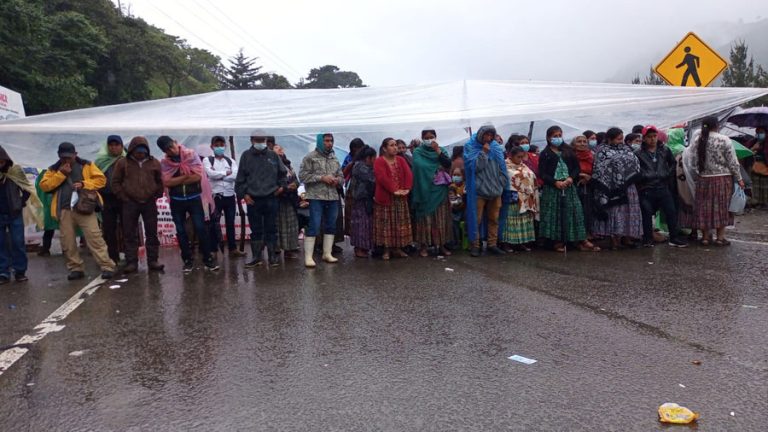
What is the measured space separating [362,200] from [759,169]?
8.90 meters

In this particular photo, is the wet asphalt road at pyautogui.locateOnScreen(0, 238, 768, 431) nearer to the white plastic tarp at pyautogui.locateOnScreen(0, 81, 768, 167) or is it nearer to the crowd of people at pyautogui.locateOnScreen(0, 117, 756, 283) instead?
the crowd of people at pyautogui.locateOnScreen(0, 117, 756, 283)

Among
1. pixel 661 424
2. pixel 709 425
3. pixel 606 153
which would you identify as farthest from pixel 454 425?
pixel 606 153

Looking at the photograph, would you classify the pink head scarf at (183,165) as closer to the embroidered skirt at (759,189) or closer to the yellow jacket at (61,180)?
the yellow jacket at (61,180)

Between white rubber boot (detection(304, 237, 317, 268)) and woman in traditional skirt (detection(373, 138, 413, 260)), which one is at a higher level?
woman in traditional skirt (detection(373, 138, 413, 260))

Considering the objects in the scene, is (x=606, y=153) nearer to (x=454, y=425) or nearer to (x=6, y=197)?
(x=454, y=425)

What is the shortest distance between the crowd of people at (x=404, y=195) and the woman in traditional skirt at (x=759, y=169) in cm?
481

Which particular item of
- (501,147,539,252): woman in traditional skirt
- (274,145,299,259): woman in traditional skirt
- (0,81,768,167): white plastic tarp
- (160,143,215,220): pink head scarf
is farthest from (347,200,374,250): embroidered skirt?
(160,143,215,220): pink head scarf

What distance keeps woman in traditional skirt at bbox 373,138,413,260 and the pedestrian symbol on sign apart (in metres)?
5.06

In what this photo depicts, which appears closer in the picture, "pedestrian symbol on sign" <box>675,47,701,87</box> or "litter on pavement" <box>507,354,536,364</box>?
"litter on pavement" <box>507,354,536,364</box>

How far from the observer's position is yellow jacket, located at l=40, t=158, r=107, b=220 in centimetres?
691

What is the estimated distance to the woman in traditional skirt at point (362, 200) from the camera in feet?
25.1

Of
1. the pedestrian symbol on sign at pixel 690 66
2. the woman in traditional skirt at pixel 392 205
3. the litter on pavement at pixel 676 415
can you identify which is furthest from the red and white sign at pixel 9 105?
the pedestrian symbol on sign at pixel 690 66

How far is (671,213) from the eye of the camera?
316 inches

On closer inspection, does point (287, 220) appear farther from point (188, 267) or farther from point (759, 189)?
point (759, 189)
